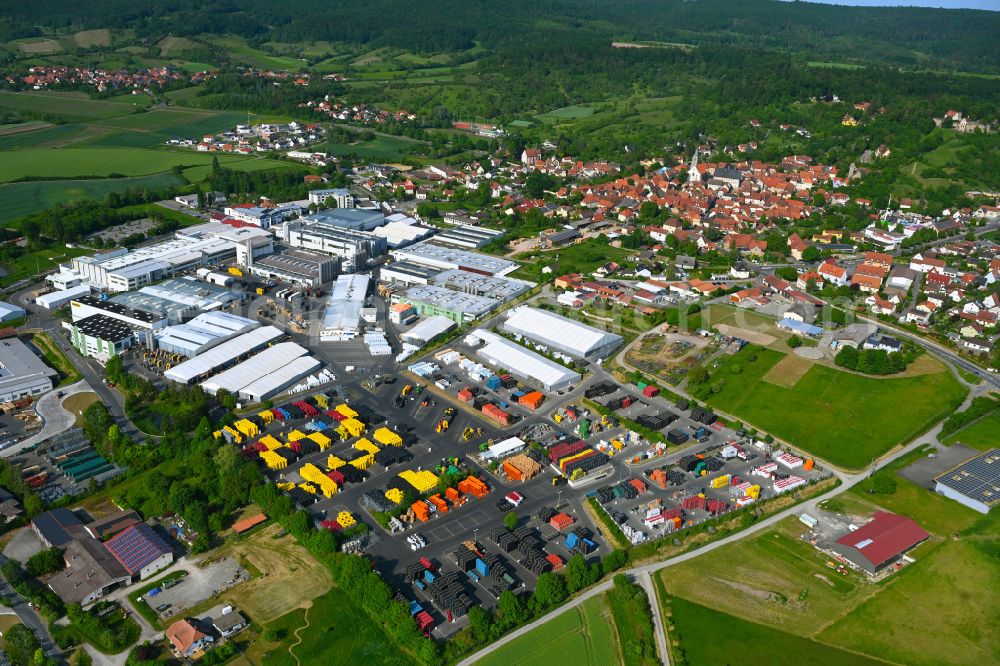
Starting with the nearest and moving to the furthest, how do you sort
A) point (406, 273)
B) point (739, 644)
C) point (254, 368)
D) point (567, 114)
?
point (739, 644) < point (254, 368) < point (406, 273) < point (567, 114)

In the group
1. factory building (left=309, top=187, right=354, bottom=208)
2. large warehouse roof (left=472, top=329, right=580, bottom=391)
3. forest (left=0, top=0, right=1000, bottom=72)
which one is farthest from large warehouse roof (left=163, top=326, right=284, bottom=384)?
forest (left=0, top=0, right=1000, bottom=72)

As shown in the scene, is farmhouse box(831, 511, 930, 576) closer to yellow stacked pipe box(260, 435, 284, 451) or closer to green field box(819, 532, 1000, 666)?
green field box(819, 532, 1000, 666)

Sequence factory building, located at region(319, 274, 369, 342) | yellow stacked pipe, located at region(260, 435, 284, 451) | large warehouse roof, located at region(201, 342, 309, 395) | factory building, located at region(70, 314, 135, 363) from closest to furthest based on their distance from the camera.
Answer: yellow stacked pipe, located at region(260, 435, 284, 451) < large warehouse roof, located at region(201, 342, 309, 395) < factory building, located at region(70, 314, 135, 363) < factory building, located at region(319, 274, 369, 342)

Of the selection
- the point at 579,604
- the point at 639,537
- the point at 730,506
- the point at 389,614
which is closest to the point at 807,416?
the point at 730,506

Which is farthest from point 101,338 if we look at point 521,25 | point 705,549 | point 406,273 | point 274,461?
point 521,25

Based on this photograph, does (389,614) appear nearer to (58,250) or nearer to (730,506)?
(730,506)

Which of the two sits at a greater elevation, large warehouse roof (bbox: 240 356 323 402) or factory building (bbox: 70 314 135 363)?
large warehouse roof (bbox: 240 356 323 402)

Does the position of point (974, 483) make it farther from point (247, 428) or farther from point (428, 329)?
point (247, 428)
